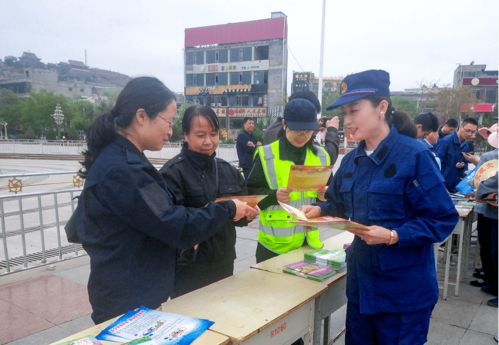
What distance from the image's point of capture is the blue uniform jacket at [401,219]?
1.62m

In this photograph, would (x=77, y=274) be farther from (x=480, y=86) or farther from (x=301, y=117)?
(x=480, y=86)

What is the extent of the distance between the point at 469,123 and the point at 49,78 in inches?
3359

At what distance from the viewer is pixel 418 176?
1635mm

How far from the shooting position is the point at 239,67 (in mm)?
45562

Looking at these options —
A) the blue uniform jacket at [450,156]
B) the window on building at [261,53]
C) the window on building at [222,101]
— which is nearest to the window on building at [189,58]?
the window on building at [222,101]

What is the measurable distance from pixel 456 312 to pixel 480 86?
51.3 m

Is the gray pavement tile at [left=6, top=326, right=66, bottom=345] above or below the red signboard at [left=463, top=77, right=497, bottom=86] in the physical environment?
below

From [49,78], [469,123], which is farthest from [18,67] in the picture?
[469,123]

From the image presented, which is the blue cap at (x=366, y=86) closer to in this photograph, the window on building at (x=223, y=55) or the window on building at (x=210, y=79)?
the window on building at (x=223, y=55)

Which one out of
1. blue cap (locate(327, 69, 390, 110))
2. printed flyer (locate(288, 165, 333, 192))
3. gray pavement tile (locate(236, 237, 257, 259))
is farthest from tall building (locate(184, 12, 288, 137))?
blue cap (locate(327, 69, 390, 110))

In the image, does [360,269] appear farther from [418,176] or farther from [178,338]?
[178,338]

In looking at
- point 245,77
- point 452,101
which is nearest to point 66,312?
point 452,101

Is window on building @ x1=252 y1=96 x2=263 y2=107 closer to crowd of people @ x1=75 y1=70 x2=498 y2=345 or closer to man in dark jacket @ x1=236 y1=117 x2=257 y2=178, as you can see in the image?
man in dark jacket @ x1=236 y1=117 x2=257 y2=178

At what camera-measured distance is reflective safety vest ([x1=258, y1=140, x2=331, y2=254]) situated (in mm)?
2473
